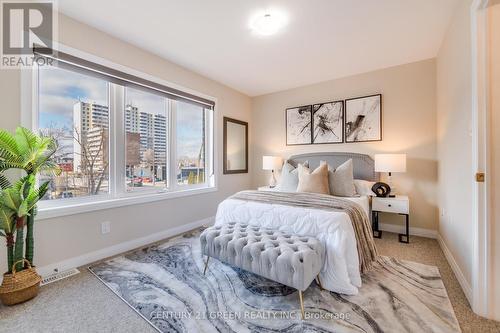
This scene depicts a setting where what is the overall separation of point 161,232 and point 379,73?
4201 mm

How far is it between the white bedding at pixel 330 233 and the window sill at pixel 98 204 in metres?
1.64

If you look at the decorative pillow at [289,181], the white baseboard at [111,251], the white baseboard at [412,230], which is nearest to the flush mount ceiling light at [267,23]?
the decorative pillow at [289,181]

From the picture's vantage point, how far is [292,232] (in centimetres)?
211

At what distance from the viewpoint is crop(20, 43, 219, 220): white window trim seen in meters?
2.07

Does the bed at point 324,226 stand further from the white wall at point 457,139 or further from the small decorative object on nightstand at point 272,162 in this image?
the small decorative object on nightstand at point 272,162

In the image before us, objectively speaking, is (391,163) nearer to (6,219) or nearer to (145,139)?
(145,139)

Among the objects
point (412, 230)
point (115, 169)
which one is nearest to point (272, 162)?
point (412, 230)

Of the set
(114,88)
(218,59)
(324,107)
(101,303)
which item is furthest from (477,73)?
(114,88)

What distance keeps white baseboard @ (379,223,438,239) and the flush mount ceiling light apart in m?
3.28

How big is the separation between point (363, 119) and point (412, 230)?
6.17ft

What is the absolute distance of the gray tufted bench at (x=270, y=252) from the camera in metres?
1.58

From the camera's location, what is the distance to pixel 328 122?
394 centimetres

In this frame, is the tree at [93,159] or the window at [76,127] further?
the tree at [93,159]

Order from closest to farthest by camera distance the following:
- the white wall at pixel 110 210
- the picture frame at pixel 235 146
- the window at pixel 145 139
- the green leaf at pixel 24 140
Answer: the green leaf at pixel 24 140
the white wall at pixel 110 210
the window at pixel 145 139
the picture frame at pixel 235 146
